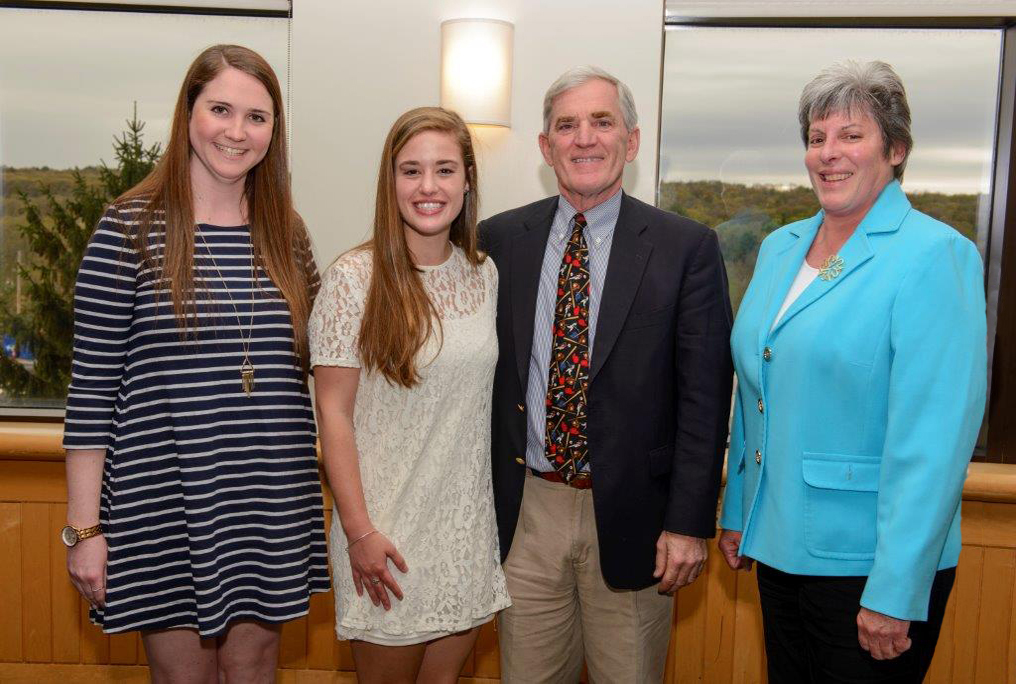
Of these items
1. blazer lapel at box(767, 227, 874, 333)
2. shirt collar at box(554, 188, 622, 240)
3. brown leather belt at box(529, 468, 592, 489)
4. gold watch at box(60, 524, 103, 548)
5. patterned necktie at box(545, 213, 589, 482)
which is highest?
shirt collar at box(554, 188, 622, 240)

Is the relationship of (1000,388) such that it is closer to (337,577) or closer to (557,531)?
(557,531)

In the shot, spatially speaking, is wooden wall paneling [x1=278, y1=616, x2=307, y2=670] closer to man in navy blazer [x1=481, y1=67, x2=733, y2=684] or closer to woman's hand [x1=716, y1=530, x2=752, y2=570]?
man in navy blazer [x1=481, y1=67, x2=733, y2=684]

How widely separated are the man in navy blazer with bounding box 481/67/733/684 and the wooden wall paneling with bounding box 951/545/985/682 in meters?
1.33

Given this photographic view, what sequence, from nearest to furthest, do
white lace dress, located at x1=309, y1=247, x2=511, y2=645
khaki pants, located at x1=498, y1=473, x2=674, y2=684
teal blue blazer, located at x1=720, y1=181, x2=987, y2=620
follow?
1. teal blue blazer, located at x1=720, y1=181, x2=987, y2=620
2. white lace dress, located at x1=309, y1=247, x2=511, y2=645
3. khaki pants, located at x1=498, y1=473, x2=674, y2=684

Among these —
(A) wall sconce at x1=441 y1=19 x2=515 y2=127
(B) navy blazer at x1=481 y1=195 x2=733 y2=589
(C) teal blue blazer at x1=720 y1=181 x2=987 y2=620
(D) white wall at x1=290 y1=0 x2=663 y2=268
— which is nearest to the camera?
(C) teal blue blazer at x1=720 y1=181 x2=987 y2=620

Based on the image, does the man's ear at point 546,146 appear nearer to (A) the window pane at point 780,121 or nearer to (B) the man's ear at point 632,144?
(B) the man's ear at point 632,144

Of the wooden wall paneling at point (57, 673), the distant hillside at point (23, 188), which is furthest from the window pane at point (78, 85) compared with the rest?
the wooden wall paneling at point (57, 673)

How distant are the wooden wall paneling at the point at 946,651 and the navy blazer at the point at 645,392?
147 cm

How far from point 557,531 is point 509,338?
43 centimetres

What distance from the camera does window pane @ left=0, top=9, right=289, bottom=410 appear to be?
296 centimetres

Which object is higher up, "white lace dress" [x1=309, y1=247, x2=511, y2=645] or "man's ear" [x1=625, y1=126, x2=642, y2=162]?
"man's ear" [x1=625, y1=126, x2=642, y2=162]

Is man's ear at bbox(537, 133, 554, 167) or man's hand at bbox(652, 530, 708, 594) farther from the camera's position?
man's ear at bbox(537, 133, 554, 167)

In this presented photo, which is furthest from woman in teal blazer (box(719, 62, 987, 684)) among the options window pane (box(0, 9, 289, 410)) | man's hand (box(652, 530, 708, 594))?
window pane (box(0, 9, 289, 410))

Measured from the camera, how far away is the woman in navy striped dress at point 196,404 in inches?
63.6
